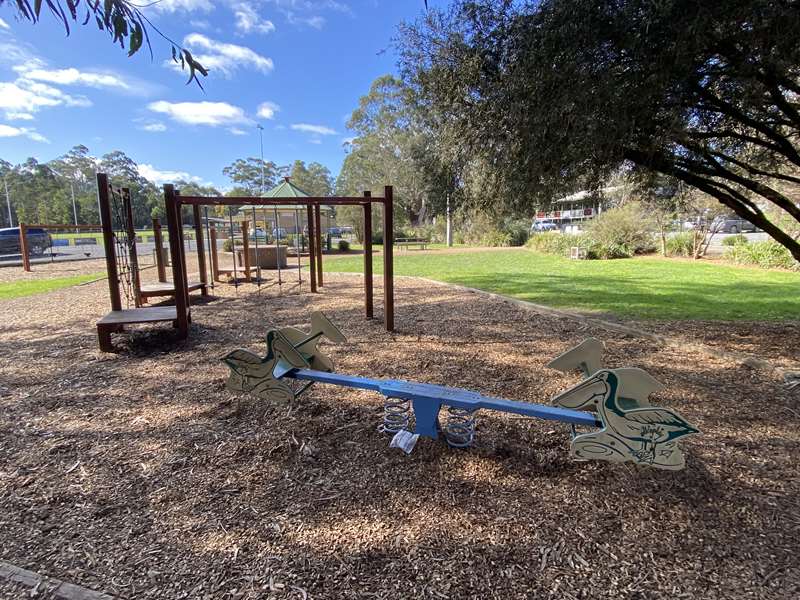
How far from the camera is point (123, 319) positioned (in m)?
5.01

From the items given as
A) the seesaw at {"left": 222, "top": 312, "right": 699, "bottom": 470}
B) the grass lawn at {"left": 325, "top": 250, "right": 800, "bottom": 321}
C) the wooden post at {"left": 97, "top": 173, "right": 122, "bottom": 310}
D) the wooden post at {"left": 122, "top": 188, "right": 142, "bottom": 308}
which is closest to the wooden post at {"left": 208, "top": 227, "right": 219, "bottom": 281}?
the wooden post at {"left": 122, "top": 188, "right": 142, "bottom": 308}

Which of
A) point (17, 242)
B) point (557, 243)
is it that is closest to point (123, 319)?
point (17, 242)

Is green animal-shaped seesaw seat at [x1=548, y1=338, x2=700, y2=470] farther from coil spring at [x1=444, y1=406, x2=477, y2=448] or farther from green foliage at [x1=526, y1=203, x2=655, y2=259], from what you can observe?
green foliage at [x1=526, y1=203, x2=655, y2=259]

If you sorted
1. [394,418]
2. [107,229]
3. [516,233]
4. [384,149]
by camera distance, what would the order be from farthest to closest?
[384,149] → [516,233] → [107,229] → [394,418]

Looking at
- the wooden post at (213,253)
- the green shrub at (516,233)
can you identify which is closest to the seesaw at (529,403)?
the wooden post at (213,253)

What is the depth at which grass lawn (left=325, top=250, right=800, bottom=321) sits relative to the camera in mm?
7148

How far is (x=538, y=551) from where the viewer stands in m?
1.91

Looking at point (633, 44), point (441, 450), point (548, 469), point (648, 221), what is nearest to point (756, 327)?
point (633, 44)

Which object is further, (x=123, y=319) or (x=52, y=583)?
(x=123, y=319)

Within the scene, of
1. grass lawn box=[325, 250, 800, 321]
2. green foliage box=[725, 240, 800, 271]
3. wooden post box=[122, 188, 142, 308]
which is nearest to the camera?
wooden post box=[122, 188, 142, 308]

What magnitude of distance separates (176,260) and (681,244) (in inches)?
783

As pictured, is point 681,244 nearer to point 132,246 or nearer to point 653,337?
point 653,337

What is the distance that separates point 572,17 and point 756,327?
510cm

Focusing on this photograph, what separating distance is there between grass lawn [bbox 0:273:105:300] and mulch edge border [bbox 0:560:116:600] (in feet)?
31.0
